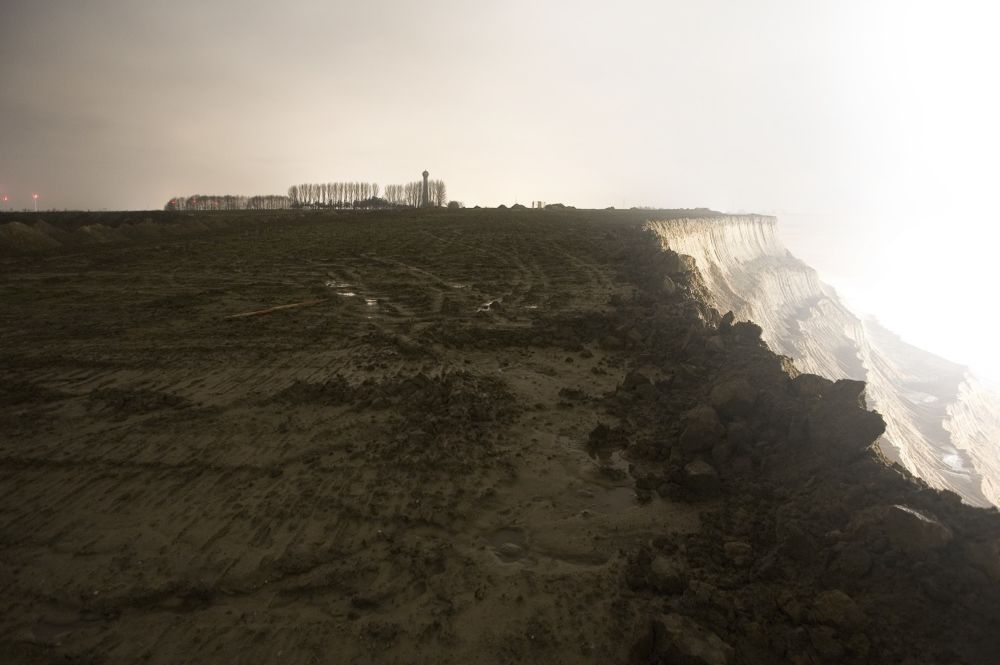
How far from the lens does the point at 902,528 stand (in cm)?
244

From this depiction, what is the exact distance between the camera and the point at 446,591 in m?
2.64

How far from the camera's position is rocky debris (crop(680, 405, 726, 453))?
373cm

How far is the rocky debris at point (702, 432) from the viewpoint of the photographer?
3.73 meters

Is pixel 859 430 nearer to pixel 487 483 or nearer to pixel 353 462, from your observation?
pixel 487 483

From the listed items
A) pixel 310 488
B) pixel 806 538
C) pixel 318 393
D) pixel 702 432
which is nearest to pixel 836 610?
pixel 806 538

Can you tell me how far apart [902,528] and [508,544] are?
200cm

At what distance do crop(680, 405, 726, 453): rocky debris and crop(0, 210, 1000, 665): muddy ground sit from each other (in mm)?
28

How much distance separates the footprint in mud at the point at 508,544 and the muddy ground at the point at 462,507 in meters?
0.02

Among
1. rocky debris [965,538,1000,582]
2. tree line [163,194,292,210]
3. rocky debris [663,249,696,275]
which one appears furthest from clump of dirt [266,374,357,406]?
tree line [163,194,292,210]

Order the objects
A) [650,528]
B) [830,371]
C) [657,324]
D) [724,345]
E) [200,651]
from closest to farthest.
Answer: [200,651] < [650,528] < [724,345] < [657,324] < [830,371]

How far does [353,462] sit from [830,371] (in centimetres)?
2708

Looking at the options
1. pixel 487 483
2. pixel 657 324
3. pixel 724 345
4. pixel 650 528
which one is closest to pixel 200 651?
pixel 487 483

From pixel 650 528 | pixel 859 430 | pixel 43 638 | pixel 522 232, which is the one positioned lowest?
pixel 43 638

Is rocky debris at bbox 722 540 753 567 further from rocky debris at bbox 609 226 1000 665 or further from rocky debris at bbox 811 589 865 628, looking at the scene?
rocky debris at bbox 811 589 865 628
